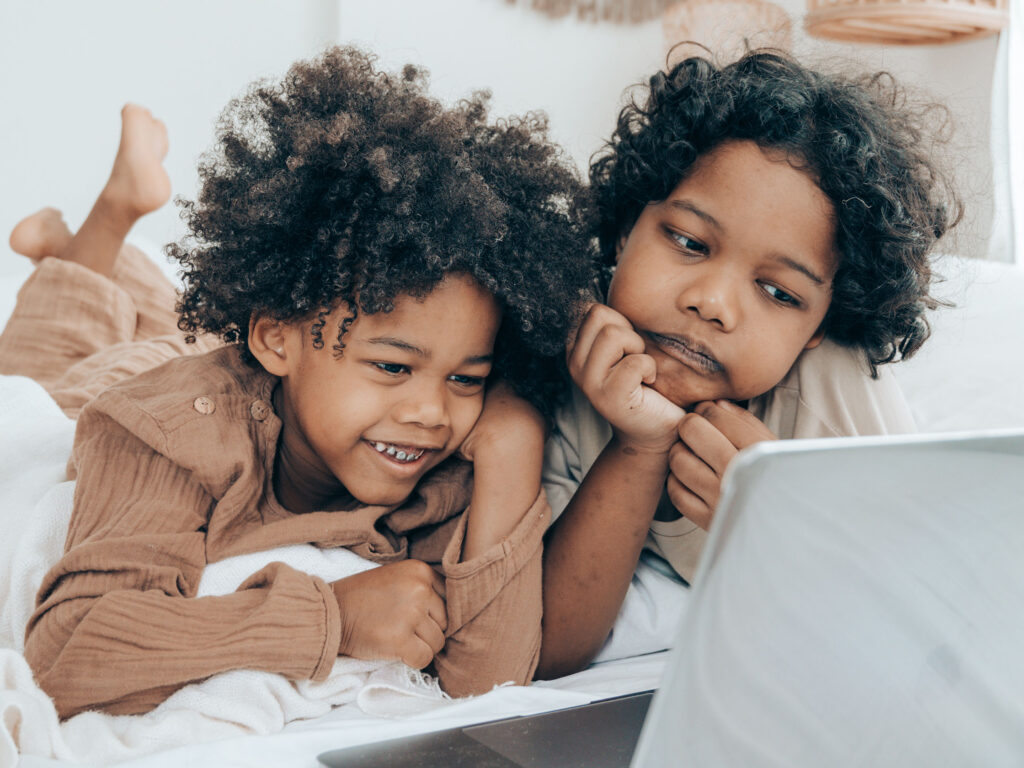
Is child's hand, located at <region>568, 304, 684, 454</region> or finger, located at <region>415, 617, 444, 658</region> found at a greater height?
child's hand, located at <region>568, 304, 684, 454</region>

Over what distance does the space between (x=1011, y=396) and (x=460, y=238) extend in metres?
0.95

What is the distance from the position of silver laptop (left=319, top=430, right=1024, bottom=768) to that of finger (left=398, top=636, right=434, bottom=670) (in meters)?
0.44

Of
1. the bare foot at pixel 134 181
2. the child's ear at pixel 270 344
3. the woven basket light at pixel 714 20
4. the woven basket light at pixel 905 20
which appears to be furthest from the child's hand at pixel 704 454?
the woven basket light at pixel 714 20

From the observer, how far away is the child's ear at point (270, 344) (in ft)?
2.96

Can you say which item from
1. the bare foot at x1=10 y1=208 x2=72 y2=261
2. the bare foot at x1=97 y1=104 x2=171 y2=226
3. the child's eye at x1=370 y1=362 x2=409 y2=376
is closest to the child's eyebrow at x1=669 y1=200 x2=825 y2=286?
the child's eye at x1=370 y1=362 x2=409 y2=376

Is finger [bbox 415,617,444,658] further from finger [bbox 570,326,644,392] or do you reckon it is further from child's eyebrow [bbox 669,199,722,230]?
child's eyebrow [bbox 669,199,722,230]

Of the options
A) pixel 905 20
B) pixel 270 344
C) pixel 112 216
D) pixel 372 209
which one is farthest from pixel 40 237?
pixel 905 20

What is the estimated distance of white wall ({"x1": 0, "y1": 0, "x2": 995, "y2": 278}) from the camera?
2.50 m

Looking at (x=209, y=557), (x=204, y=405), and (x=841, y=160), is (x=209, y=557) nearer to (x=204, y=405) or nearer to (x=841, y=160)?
(x=204, y=405)

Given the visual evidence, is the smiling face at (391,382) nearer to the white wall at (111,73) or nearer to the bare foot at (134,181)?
the bare foot at (134,181)

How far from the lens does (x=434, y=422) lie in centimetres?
85

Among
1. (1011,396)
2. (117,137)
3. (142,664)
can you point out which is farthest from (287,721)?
(117,137)

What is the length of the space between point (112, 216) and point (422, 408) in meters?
0.95

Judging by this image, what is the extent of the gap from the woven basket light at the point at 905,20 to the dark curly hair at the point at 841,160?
111 centimetres
